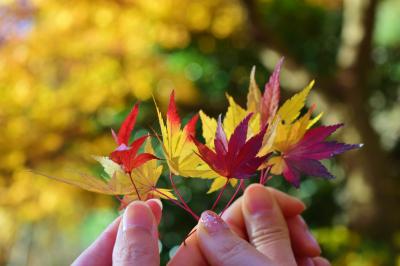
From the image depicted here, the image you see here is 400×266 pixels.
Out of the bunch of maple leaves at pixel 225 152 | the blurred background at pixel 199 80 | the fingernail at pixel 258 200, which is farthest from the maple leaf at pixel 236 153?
the blurred background at pixel 199 80

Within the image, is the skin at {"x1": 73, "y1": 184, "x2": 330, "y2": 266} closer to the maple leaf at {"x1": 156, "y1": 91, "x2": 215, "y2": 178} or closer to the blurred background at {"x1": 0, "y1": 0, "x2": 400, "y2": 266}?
the maple leaf at {"x1": 156, "y1": 91, "x2": 215, "y2": 178}

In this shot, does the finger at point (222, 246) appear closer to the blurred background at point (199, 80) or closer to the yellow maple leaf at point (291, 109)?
the yellow maple leaf at point (291, 109)

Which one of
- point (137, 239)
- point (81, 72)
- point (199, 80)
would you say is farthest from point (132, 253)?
point (81, 72)

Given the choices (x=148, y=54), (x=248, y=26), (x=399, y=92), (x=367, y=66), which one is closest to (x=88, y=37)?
(x=148, y=54)

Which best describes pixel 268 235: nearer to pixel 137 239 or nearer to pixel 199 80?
pixel 137 239

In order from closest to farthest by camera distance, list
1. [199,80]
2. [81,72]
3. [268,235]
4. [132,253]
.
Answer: [132,253] < [268,235] < [199,80] < [81,72]

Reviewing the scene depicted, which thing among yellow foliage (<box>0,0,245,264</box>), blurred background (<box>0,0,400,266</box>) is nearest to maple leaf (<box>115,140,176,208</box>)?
blurred background (<box>0,0,400,266</box>)

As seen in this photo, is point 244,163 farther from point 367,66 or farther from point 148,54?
point 148,54
